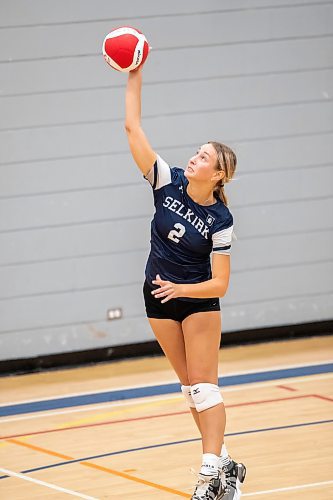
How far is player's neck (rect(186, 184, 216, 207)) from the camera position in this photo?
531 centimetres

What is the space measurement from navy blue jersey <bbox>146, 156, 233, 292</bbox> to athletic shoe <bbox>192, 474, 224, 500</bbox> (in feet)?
3.22

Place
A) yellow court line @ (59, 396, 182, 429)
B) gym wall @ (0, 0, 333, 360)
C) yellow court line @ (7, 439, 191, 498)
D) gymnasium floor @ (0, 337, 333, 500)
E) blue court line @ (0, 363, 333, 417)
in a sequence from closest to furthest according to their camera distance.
Answer: yellow court line @ (7, 439, 191, 498) → gymnasium floor @ (0, 337, 333, 500) → yellow court line @ (59, 396, 182, 429) → blue court line @ (0, 363, 333, 417) → gym wall @ (0, 0, 333, 360)

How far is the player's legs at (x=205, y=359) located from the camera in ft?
17.3

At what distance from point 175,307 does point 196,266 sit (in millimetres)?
233

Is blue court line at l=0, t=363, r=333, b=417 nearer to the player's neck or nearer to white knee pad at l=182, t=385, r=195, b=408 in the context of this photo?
white knee pad at l=182, t=385, r=195, b=408

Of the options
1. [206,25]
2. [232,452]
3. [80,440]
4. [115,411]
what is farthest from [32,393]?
[206,25]

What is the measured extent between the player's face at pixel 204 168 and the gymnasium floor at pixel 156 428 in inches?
67.2

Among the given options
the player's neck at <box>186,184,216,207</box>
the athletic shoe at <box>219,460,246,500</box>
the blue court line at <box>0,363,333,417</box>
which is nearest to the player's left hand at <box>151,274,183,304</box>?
the player's neck at <box>186,184,216,207</box>

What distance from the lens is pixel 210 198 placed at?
17.6ft

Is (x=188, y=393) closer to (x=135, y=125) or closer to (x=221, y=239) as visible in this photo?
(x=221, y=239)

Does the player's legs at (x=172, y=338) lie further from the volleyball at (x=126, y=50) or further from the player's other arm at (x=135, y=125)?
the volleyball at (x=126, y=50)

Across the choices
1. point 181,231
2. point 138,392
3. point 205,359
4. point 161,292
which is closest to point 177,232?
point 181,231

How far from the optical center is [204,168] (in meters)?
5.26

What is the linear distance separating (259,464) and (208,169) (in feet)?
6.38
